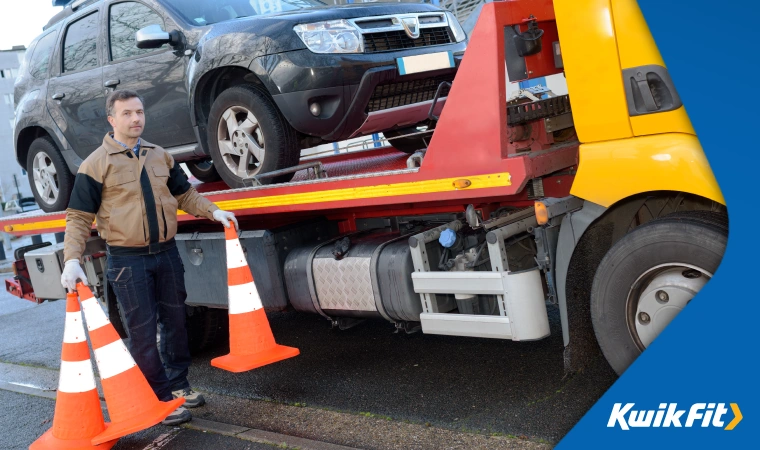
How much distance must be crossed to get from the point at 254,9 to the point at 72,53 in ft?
5.80

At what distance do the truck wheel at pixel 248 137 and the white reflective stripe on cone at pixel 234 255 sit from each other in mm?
634

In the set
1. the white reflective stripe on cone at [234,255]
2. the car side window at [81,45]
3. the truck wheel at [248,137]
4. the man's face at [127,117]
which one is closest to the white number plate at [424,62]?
the truck wheel at [248,137]

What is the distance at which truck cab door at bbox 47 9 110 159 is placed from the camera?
6.27m

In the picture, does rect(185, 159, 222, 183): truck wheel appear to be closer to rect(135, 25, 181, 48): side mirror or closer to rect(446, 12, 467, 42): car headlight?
rect(135, 25, 181, 48): side mirror

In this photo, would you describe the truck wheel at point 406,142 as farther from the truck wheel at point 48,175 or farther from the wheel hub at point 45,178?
the wheel hub at point 45,178

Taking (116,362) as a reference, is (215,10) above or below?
above

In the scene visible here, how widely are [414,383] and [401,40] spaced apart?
220 centimetres

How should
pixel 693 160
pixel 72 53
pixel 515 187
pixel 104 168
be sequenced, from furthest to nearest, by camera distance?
1. pixel 72 53
2. pixel 104 168
3. pixel 515 187
4. pixel 693 160

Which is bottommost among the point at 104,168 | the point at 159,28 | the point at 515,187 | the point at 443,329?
the point at 443,329

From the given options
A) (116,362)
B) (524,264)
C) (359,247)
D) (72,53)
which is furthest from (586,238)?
(72,53)

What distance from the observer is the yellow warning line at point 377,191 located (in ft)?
12.0

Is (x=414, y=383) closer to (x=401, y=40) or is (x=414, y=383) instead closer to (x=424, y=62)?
(x=424, y=62)

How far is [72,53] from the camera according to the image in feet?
21.5

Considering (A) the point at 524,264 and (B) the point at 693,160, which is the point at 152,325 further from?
(B) the point at 693,160
